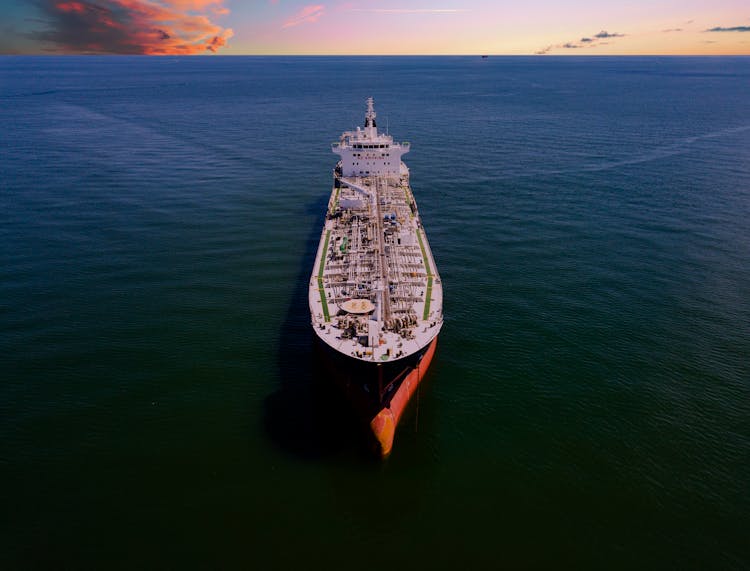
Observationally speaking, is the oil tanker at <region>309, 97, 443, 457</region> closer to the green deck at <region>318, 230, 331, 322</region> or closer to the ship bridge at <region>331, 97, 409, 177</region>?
the green deck at <region>318, 230, 331, 322</region>

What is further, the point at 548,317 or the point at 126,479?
the point at 548,317

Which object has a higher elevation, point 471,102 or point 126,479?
point 471,102

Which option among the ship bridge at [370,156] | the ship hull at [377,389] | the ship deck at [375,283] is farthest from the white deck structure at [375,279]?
the ship bridge at [370,156]

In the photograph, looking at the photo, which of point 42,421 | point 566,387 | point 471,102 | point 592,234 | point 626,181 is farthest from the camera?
point 471,102

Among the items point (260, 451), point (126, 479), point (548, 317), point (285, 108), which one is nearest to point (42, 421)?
point (126, 479)

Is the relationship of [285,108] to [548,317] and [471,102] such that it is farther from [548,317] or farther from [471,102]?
[548,317]

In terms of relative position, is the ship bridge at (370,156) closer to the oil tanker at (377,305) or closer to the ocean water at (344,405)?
the ocean water at (344,405)

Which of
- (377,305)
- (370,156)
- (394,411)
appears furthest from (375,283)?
(370,156)
